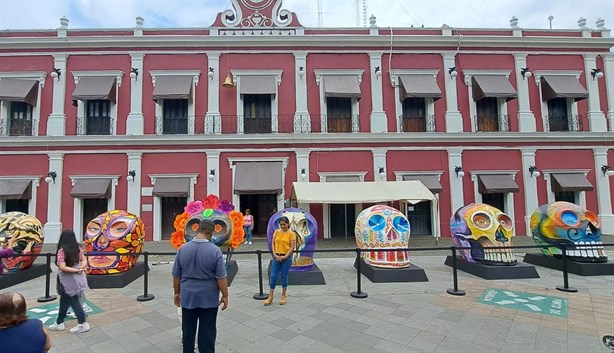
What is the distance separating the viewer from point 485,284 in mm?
7121

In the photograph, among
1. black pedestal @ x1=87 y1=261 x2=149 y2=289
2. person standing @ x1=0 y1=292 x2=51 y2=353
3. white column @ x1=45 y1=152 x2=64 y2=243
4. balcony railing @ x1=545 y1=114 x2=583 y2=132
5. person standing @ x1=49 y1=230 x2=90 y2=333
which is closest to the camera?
person standing @ x1=0 y1=292 x2=51 y2=353

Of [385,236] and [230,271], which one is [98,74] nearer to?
[230,271]

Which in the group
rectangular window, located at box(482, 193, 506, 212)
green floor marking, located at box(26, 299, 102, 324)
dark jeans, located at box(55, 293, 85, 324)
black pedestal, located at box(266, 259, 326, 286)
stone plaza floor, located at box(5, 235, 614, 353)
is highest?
rectangular window, located at box(482, 193, 506, 212)

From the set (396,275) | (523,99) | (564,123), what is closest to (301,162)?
(396,275)

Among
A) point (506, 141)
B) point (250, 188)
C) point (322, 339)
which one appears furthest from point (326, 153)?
point (322, 339)

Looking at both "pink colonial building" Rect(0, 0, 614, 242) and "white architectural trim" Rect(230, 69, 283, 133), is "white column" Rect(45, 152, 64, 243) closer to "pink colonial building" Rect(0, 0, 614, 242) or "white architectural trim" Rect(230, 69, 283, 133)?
"pink colonial building" Rect(0, 0, 614, 242)

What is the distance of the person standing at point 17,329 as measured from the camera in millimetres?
2217

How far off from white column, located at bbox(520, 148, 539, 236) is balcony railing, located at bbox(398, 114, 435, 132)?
4.62m

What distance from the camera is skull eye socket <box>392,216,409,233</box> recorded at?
302 inches

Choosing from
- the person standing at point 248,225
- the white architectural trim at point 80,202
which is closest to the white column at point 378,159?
the person standing at point 248,225

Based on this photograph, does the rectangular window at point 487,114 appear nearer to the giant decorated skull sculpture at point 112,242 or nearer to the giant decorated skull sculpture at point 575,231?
the giant decorated skull sculpture at point 575,231

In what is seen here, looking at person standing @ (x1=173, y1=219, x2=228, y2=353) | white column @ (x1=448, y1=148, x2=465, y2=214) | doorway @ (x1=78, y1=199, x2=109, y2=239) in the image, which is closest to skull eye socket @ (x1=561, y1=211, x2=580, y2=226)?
white column @ (x1=448, y1=148, x2=465, y2=214)

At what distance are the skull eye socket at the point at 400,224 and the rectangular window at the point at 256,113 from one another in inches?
365

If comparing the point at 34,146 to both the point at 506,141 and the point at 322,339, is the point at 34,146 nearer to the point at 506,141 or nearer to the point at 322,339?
the point at 322,339
